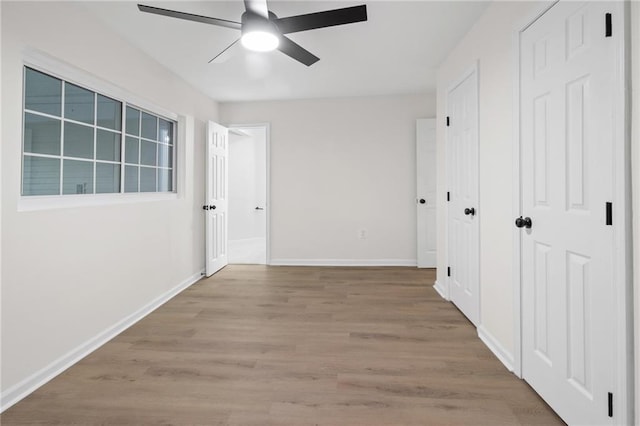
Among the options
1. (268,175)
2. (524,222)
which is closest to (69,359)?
(524,222)

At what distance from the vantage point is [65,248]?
2.19m

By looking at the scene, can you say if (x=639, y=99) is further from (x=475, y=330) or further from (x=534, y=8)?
(x=475, y=330)

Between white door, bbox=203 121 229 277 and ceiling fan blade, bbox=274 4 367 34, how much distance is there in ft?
8.18

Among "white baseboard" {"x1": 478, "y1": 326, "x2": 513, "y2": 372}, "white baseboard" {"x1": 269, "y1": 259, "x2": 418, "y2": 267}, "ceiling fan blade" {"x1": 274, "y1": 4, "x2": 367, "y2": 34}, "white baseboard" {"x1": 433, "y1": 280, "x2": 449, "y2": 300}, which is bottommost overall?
"white baseboard" {"x1": 478, "y1": 326, "x2": 513, "y2": 372}

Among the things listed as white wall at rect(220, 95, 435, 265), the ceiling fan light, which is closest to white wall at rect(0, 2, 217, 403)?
the ceiling fan light

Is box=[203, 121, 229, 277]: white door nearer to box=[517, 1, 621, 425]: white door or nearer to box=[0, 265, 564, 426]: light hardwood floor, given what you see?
box=[0, 265, 564, 426]: light hardwood floor

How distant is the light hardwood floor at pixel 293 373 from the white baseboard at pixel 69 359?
0.18 ft

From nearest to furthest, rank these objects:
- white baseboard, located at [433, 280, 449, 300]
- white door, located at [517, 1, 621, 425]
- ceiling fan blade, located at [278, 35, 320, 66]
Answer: white door, located at [517, 1, 621, 425] < ceiling fan blade, located at [278, 35, 320, 66] < white baseboard, located at [433, 280, 449, 300]

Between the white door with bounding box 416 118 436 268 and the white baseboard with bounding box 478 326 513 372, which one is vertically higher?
the white door with bounding box 416 118 436 268

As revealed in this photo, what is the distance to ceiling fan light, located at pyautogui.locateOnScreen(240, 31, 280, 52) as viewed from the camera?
2.15m

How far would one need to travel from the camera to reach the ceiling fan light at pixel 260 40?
Result: 7.04 ft

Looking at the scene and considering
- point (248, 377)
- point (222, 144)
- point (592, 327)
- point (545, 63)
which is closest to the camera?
point (592, 327)

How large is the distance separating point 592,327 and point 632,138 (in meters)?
0.77

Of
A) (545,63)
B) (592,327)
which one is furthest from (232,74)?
(592,327)
